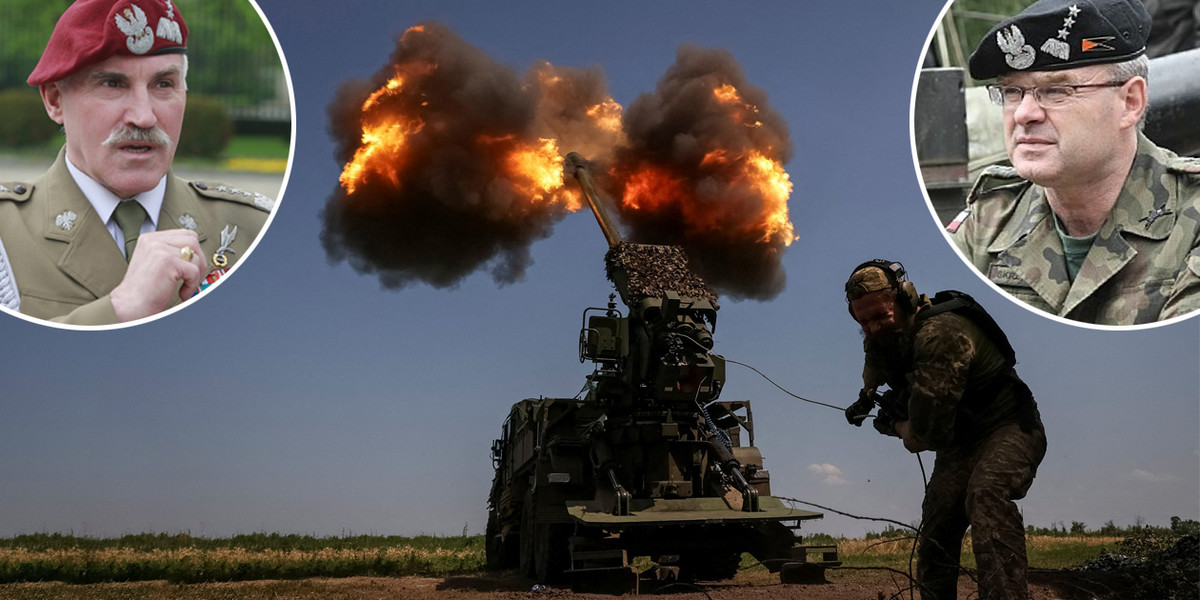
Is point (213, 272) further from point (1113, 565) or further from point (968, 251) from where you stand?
point (1113, 565)

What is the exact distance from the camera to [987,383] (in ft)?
19.6

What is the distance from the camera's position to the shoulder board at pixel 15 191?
8940 millimetres

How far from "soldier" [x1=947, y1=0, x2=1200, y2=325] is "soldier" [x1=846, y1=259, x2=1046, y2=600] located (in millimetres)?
3442

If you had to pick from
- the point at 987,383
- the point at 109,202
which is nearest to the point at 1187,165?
the point at 987,383

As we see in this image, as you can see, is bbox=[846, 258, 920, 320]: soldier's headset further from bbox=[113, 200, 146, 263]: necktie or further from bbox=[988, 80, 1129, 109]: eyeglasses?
bbox=[113, 200, 146, 263]: necktie

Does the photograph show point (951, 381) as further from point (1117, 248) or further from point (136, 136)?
point (136, 136)

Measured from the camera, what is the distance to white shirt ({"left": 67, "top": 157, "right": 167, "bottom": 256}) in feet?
29.7

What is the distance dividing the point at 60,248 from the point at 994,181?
30.0 feet

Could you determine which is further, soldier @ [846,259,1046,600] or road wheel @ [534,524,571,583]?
road wheel @ [534,524,571,583]

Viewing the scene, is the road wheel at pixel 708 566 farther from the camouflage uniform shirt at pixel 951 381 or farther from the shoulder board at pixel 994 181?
the camouflage uniform shirt at pixel 951 381

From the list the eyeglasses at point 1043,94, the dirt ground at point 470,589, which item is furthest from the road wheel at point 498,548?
the eyeglasses at point 1043,94

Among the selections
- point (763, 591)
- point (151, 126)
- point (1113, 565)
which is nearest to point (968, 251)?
point (1113, 565)

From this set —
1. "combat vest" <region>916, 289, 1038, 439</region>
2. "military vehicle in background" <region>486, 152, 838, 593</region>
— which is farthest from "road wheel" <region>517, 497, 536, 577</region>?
"combat vest" <region>916, 289, 1038, 439</region>

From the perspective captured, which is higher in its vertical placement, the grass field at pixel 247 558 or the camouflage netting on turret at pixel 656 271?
the camouflage netting on turret at pixel 656 271
